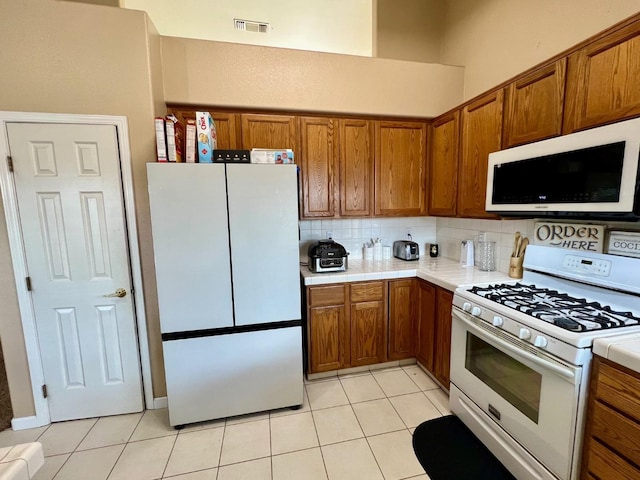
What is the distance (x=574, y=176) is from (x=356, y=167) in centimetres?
159

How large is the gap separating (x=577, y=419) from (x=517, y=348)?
324 millimetres

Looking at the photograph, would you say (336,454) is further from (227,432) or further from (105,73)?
(105,73)

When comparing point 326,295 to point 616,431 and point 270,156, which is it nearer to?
point 270,156

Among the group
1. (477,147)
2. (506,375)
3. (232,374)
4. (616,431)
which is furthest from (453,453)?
(477,147)

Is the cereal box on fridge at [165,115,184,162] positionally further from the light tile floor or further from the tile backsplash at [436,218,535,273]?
the tile backsplash at [436,218,535,273]

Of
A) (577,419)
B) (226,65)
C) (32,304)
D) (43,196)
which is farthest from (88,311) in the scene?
(577,419)

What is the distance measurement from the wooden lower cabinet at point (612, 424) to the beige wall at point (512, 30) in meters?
1.82

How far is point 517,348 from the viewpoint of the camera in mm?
1403

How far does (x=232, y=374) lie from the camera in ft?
6.43

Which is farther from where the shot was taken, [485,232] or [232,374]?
[485,232]

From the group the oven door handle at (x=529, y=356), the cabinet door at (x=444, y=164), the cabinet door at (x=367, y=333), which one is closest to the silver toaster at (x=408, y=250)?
the cabinet door at (x=444, y=164)

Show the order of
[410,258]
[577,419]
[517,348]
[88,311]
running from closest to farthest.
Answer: [577,419] → [517,348] → [88,311] → [410,258]

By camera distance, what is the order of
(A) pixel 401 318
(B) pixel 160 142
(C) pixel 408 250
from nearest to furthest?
(B) pixel 160 142 < (A) pixel 401 318 < (C) pixel 408 250

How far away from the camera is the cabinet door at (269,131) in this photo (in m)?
2.39
